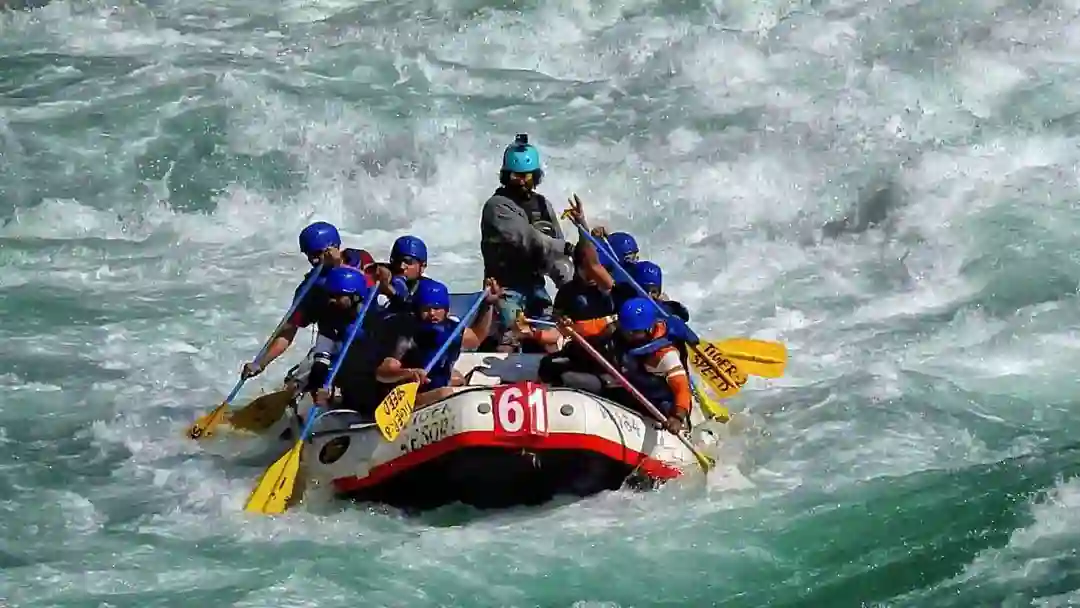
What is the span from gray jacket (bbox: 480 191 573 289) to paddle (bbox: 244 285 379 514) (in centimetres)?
92

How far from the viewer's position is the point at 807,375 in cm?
1183

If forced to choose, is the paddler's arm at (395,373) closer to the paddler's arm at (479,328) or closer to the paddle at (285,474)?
the paddle at (285,474)

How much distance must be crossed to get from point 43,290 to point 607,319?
19.2 feet

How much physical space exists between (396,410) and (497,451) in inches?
22.2

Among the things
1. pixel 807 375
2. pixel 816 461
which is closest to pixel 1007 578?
pixel 816 461

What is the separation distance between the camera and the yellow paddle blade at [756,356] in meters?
10.6

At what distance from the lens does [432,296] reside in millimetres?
9109

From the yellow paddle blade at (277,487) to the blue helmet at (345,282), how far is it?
33.6 inches

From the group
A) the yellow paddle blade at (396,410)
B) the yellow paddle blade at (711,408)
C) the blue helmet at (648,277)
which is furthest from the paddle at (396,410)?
the yellow paddle blade at (711,408)

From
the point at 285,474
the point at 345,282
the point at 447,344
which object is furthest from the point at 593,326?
the point at 285,474

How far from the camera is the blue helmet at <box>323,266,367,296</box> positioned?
9.52 metres

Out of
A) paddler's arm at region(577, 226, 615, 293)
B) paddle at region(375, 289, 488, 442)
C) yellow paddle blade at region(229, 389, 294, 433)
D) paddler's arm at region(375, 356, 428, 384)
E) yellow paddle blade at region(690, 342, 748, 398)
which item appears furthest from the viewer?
yellow paddle blade at region(229, 389, 294, 433)

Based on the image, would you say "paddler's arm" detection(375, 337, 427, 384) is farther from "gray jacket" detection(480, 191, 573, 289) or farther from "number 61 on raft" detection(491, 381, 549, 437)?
"gray jacket" detection(480, 191, 573, 289)

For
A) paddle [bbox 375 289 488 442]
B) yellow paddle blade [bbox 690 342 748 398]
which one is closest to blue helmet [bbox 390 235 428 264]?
paddle [bbox 375 289 488 442]
